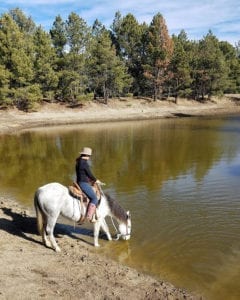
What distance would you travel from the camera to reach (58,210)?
1069 centimetres

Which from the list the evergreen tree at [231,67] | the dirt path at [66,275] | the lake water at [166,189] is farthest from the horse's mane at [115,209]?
the evergreen tree at [231,67]

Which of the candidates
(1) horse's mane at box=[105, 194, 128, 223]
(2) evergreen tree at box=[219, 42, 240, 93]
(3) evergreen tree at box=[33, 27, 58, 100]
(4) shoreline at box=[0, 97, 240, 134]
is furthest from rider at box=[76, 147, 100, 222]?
(2) evergreen tree at box=[219, 42, 240, 93]

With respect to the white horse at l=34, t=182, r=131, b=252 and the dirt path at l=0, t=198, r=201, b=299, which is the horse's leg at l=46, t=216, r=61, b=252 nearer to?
the white horse at l=34, t=182, r=131, b=252

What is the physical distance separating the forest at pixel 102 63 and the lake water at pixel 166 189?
19.0 metres

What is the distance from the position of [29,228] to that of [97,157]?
15276 mm

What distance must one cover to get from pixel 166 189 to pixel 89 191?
7.78 m

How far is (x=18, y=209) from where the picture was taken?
14.5 metres

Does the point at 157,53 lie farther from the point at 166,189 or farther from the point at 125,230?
the point at 125,230

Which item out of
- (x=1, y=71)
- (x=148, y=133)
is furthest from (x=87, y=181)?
(x=1, y=71)

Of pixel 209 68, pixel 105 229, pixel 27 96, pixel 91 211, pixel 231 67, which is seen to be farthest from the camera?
pixel 231 67

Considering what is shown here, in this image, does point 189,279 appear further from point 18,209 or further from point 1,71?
point 1,71

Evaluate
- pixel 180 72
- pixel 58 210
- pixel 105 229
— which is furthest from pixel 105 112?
pixel 58 210

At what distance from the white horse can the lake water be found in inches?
32.5

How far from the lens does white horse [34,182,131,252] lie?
34.5 feet
